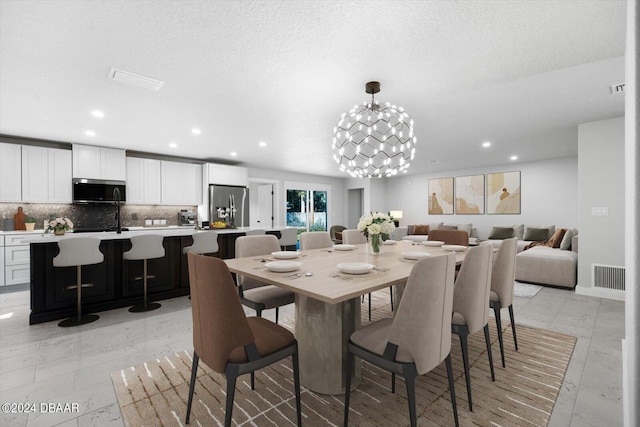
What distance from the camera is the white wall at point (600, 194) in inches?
154

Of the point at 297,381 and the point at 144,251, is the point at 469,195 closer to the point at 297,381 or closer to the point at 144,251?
the point at 144,251

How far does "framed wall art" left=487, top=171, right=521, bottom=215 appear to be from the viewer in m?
7.45

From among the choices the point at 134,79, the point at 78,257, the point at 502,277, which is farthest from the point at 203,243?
the point at 502,277

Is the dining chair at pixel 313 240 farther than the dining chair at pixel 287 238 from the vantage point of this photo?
No

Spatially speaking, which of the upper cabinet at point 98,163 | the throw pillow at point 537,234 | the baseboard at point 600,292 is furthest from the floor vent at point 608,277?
the upper cabinet at point 98,163

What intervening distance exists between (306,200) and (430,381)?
7.71 m

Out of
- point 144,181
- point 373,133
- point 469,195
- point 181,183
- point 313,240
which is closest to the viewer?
point 313,240

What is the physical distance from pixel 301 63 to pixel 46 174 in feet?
16.9

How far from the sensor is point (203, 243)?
395cm

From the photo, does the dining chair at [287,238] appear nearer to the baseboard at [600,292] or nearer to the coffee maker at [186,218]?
the coffee maker at [186,218]

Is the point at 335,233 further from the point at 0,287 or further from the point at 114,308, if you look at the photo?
the point at 0,287

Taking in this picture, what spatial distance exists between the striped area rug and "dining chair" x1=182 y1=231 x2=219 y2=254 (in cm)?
169

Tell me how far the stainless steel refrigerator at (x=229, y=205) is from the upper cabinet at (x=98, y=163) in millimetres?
→ 1701

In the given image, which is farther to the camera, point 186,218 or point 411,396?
point 186,218
